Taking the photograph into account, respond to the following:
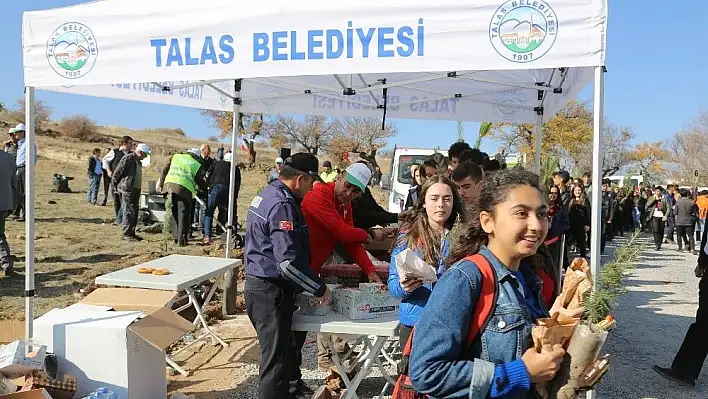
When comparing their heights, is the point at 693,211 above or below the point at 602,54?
below

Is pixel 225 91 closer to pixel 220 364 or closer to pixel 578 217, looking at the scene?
pixel 220 364

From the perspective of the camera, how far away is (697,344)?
4.77 metres

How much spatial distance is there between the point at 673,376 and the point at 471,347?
4240 mm

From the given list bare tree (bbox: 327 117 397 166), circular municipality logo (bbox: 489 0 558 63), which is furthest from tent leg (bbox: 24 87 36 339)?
bare tree (bbox: 327 117 397 166)

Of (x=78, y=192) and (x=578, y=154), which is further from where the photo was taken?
(x=578, y=154)

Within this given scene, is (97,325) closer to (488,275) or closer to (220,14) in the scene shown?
(220,14)

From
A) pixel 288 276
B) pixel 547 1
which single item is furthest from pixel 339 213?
pixel 547 1

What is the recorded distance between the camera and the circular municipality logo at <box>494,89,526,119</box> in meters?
6.82

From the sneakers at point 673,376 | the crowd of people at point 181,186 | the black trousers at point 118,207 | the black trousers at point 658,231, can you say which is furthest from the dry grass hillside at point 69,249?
the black trousers at point 658,231

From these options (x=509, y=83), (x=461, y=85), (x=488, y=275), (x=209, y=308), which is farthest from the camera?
(x=461, y=85)

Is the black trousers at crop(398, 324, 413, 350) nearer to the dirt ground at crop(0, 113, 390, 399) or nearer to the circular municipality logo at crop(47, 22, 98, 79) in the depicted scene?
the dirt ground at crop(0, 113, 390, 399)

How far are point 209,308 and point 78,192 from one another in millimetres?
16341

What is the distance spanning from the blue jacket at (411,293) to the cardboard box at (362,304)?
610 mm

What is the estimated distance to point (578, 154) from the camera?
1339 inches
